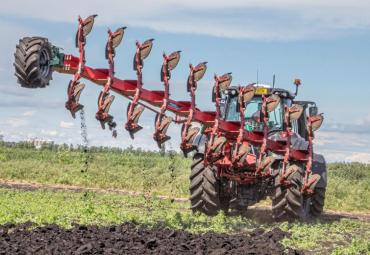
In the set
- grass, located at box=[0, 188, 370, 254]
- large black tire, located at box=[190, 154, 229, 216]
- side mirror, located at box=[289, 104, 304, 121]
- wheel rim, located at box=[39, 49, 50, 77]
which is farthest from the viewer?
large black tire, located at box=[190, 154, 229, 216]

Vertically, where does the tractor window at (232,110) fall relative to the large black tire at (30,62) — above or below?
below

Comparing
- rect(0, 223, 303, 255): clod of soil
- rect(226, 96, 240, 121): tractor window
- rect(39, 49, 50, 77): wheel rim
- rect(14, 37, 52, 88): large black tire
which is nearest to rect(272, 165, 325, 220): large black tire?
rect(226, 96, 240, 121): tractor window

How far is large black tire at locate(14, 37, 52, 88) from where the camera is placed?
1016 centimetres

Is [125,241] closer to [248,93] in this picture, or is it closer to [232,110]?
[248,93]

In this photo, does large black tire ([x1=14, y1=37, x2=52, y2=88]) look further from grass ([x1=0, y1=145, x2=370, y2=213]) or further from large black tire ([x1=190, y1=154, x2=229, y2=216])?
grass ([x1=0, y1=145, x2=370, y2=213])

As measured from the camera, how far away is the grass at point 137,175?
25.3 metres

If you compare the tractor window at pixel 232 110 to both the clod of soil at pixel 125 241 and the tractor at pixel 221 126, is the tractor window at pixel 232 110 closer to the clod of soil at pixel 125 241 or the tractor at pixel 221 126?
the tractor at pixel 221 126

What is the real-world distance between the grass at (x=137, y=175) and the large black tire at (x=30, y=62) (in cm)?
1183

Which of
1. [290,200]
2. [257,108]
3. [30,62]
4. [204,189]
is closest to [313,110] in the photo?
[257,108]

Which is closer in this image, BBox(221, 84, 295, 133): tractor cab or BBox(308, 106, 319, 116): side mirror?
BBox(221, 84, 295, 133): tractor cab

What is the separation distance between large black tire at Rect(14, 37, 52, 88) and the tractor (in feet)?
0.05

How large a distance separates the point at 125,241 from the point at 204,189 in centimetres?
464

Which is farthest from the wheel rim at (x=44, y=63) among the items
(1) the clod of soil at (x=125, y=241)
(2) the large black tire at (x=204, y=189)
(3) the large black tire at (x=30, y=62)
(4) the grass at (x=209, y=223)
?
(2) the large black tire at (x=204, y=189)

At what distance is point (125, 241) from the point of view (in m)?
9.92
